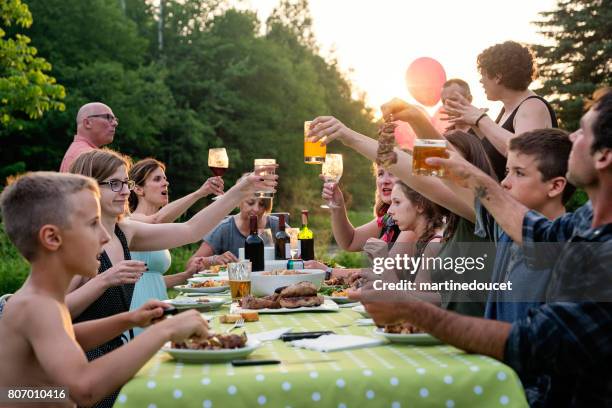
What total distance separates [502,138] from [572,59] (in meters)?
25.7

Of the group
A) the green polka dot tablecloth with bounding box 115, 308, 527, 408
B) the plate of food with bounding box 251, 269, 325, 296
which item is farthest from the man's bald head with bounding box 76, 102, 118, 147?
the green polka dot tablecloth with bounding box 115, 308, 527, 408

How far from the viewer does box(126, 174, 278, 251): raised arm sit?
370 cm

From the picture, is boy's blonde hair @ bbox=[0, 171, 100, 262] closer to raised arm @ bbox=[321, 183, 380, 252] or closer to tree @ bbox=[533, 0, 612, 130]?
raised arm @ bbox=[321, 183, 380, 252]

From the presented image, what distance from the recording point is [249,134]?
34.7 metres

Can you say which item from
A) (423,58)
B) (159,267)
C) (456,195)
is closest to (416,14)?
(423,58)

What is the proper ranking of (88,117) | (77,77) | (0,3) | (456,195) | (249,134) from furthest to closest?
(249,134) < (77,77) < (0,3) < (88,117) < (456,195)

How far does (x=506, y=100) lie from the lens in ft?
14.7

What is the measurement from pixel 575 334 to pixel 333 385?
2.02ft

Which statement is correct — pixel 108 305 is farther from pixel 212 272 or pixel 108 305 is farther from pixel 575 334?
pixel 575 334

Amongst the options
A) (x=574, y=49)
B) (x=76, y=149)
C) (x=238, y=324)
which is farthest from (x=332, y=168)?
(x=574, y=49)

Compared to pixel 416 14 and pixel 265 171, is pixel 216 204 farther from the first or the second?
pixel 416 14

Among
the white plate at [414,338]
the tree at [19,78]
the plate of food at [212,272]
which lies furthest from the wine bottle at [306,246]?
the tree at [19,78]

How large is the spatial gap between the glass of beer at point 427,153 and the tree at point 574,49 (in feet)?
83.1

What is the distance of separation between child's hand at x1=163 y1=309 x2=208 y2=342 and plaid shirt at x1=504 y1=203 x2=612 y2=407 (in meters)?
0.82
